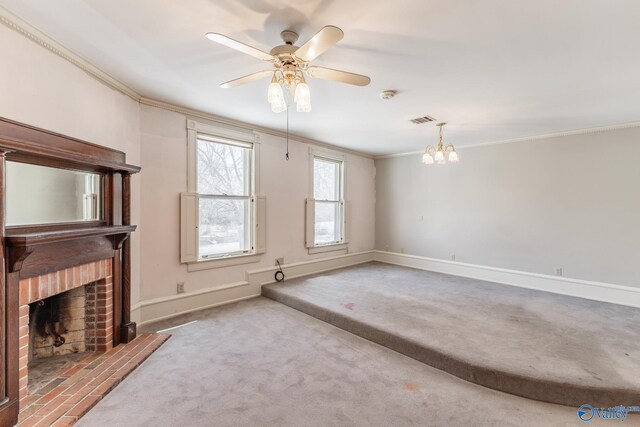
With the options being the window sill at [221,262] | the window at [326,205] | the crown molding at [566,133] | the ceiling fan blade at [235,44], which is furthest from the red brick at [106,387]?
the crown molding at [566,133]

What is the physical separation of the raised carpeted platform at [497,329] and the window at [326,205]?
0.88m

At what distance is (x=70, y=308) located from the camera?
2.53m

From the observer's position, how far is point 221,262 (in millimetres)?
3877

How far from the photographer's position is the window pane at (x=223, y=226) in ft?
12.5

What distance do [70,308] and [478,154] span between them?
19.7 ft

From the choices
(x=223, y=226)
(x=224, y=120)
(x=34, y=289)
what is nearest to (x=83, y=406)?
(x=34, y=289)

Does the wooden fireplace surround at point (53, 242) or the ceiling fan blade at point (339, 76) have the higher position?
the ceiling fan blade at point (339, 76)

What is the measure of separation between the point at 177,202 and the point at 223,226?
28.7 inches

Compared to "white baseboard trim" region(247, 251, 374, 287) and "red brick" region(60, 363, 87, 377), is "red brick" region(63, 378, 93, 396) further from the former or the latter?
"white baseboard trim" region(247, 251, 374, 287)

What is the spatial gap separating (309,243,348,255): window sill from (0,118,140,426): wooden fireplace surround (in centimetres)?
296

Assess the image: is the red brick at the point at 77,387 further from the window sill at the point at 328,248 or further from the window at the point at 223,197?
the window sill at the point at 328,248

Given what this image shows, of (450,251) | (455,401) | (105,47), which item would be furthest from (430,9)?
(450,251)

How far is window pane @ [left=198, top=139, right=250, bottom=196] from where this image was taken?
3.78 metres

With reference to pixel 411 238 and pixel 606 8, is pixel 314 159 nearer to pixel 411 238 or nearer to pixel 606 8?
pixel 411 238
